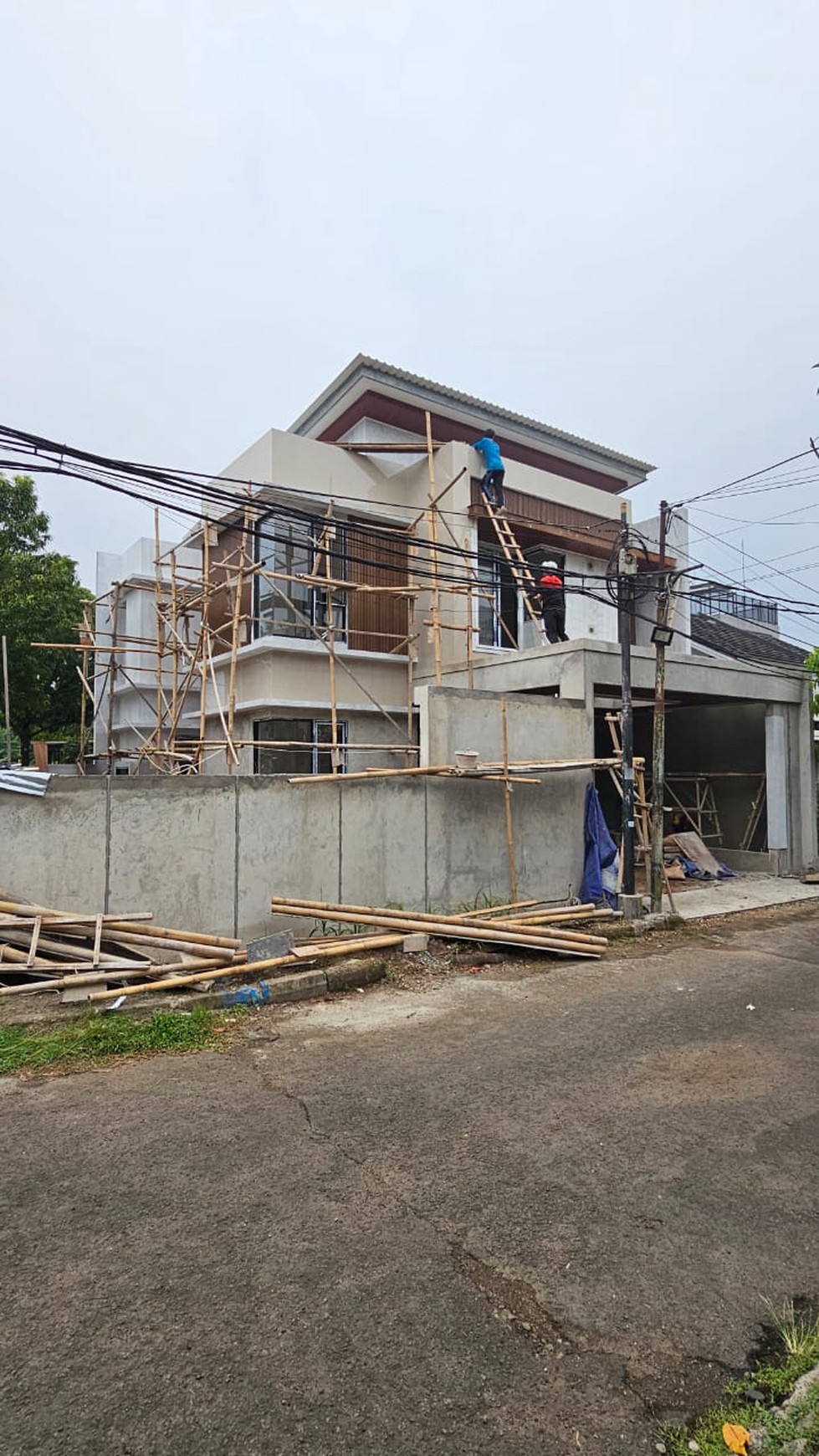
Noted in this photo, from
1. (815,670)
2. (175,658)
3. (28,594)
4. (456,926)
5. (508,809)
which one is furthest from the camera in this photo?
(28,594)

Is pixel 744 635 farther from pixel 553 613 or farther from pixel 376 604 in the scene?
pixel 376 604

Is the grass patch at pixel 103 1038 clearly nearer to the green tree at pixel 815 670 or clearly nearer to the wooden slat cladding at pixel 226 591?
the wooden slat cladding at pixel 226 591

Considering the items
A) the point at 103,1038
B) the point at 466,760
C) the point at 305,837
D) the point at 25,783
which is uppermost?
the point at 466,760

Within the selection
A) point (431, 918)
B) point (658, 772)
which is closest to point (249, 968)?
point (431, 918)

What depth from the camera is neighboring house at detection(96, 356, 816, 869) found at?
1284 cm

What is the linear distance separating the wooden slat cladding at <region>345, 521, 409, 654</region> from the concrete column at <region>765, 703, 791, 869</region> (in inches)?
291

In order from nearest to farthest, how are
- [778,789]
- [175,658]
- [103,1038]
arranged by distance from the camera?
1. [103,1038]
2. [175,658]
3. [778,789]

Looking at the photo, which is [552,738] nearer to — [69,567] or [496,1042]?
[496,1042]

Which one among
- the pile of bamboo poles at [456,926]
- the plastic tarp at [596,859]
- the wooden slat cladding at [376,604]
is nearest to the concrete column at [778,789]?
the plastic tarp at [596,859]

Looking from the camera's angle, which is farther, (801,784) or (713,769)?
(713,769)

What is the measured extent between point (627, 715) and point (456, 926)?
4.06 m

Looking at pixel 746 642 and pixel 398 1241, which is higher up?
pixel 746 642

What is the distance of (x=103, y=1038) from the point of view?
5980 millimetres

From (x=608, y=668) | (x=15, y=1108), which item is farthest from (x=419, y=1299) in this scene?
(x=608, y=668)
